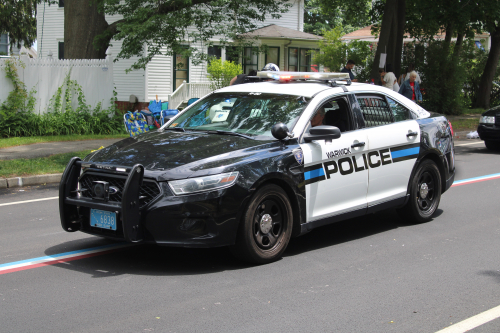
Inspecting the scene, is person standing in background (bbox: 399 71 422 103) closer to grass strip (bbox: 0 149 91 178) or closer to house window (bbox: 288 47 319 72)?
grass strip (bbox: 0 149 91 178)

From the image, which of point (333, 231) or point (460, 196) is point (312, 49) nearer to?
point (460, 196)

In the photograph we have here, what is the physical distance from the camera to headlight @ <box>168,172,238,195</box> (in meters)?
5.21

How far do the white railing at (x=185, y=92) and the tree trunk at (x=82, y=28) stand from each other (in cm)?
520

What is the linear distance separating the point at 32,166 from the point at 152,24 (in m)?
4.76

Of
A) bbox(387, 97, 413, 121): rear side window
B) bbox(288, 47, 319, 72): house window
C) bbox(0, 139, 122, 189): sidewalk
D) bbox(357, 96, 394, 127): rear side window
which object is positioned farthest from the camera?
bbox(288, 47, 319, 72): house window

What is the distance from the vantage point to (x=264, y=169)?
5.57 metres

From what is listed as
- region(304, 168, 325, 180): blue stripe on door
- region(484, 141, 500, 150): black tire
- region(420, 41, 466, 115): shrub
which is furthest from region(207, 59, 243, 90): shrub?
region(304, 168, 325, 180): blue stripe on door

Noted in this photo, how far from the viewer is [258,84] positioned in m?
7.06

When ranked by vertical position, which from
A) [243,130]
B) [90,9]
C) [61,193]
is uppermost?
[90,9]

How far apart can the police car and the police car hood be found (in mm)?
12

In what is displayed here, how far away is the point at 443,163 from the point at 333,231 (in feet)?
5.78

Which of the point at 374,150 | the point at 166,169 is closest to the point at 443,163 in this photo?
the point at 374,150

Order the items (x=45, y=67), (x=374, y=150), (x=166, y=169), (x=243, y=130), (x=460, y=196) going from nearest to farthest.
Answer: (x=166, y=169) → (x=243, y=130) → (x=374, y=150) → (x=460, y=196) → (x=45, y=67)

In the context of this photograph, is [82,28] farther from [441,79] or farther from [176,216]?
[176,216]
